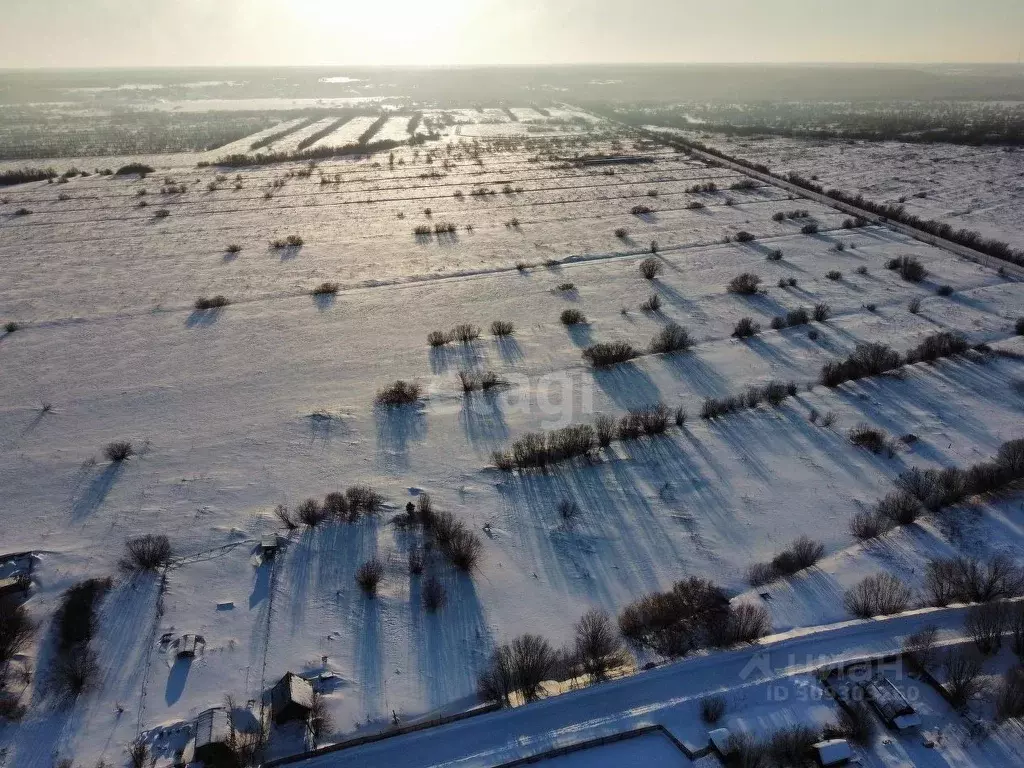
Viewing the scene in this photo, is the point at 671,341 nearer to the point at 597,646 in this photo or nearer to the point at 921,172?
the point at 597,646

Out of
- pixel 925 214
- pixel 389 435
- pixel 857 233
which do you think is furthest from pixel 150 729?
pixel 925 214

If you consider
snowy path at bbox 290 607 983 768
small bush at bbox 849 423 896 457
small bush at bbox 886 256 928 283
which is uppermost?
small bush at bbox 886 256 928 283

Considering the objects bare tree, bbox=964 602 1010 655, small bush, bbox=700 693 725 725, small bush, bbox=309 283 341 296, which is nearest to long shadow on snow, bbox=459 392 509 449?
small bush, bbox=700 693 725 725

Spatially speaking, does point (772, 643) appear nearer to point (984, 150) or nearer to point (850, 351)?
point (850, 351)

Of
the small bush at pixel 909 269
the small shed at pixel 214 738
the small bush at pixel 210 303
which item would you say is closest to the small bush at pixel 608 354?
the small shed at pixel 214 738

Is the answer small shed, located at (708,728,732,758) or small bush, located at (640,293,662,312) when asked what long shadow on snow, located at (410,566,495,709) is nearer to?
small shed, located at (708,728,732,758)

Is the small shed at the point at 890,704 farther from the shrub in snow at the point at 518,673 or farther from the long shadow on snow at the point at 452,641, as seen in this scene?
the long shadow on snow at the point at 452,641
